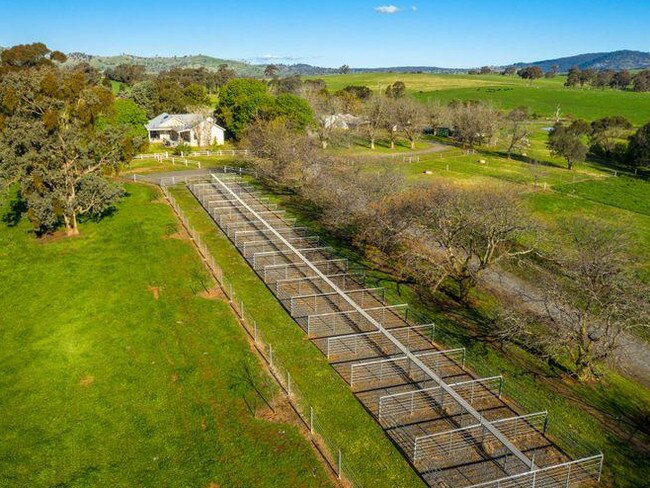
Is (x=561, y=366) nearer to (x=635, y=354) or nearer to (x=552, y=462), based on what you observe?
(x=635, y=354)

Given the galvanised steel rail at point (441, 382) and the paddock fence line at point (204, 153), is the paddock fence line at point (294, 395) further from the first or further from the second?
the paddock fence line at point (204, 153)

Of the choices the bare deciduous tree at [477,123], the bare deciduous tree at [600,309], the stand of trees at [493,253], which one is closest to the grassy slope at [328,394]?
the stand of trees at [493,253]

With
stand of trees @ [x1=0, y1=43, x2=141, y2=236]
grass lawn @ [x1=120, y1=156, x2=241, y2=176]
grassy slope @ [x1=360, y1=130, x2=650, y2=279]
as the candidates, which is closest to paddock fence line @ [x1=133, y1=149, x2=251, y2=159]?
grass lawn @ [x1=120, y1=156, x2=241, y2=176]

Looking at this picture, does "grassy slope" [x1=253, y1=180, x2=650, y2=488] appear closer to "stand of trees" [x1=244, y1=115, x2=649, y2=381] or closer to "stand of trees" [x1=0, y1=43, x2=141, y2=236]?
"stand of trees" [x1=244, y1=115, x2=649, y2=381]

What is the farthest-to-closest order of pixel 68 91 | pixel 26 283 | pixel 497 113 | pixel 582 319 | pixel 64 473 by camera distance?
1. pixel 497 113
2. pixel 68 91
3. pixel 26 283
4. pixel 582 319
5. pixel 64 473

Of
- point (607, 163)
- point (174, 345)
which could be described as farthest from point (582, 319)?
point (607, 163)

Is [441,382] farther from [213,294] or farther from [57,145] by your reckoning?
[57,145]
